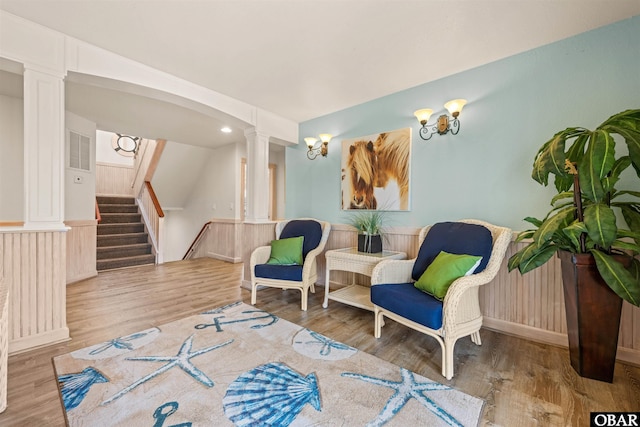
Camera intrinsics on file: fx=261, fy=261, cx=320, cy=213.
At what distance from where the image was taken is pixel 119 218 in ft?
18.8

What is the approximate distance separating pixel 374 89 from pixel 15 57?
121 inches

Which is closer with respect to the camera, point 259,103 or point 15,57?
point 15,57

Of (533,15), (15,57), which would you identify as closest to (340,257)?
Answer: (533,15)

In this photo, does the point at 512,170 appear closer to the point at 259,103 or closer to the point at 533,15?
the point at 533,15

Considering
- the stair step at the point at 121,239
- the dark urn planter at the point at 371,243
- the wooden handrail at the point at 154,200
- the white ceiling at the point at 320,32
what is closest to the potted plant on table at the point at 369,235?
the dark urn planter at the point at 371,243

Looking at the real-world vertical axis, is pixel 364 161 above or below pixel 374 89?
below

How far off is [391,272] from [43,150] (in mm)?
3013

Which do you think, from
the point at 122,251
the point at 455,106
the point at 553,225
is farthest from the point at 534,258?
the point at 122,251

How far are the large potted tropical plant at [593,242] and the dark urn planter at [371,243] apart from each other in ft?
4.13

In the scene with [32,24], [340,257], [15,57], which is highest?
[32,24]

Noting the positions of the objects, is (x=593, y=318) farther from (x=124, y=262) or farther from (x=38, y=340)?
(x=124, y=262)

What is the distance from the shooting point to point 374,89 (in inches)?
118

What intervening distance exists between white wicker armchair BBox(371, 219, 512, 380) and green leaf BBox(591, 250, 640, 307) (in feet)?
1.70

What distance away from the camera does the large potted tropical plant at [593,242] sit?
1.45 m
